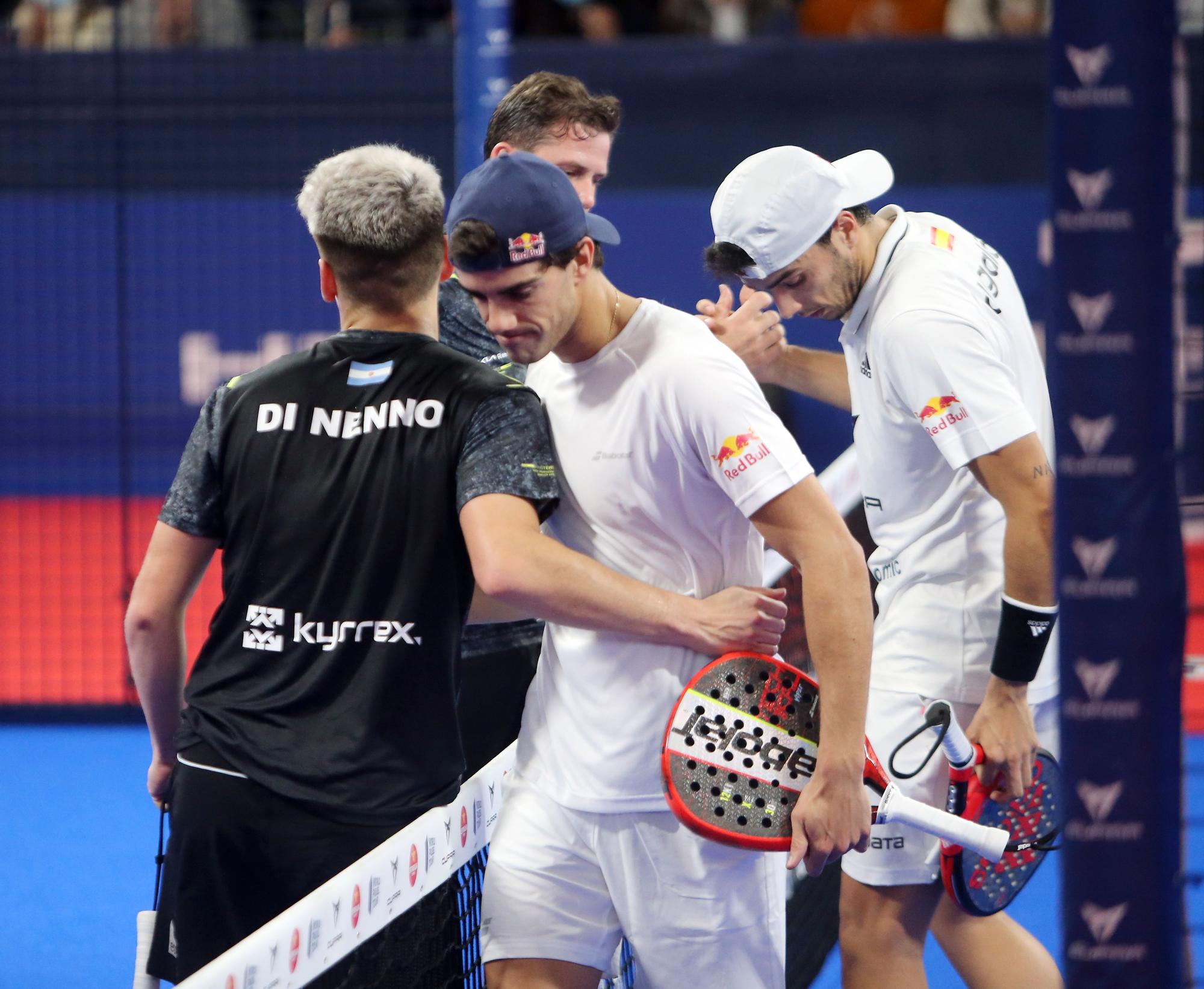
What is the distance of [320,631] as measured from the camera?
7.09 ft

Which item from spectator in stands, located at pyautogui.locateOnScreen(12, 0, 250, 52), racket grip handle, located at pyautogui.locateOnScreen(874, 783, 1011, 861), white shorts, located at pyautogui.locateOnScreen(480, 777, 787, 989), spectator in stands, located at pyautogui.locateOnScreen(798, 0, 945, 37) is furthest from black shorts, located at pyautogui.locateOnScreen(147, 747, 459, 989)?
spectator in stands, located at pyautogui.locateOnScreen(798, 0, 945, 37)

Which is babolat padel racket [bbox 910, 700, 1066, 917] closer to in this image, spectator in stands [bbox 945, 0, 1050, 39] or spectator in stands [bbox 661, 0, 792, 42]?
spectator in stands [bbox 945, 0, 1050, 39]

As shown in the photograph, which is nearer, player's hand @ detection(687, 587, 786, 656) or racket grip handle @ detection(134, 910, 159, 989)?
player's hand @ detection(687, 587, 786, 656)

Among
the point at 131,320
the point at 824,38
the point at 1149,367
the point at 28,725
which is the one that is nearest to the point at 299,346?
the point at 131,320

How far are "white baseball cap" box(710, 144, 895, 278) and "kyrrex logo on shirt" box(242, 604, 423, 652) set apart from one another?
1.01 metres

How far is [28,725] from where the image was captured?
660 cm

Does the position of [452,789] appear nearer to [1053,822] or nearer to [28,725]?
[1053,822]

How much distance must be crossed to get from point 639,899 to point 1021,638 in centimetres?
84

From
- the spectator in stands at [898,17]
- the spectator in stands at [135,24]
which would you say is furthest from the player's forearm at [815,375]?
the spectator in stands at [898,17]

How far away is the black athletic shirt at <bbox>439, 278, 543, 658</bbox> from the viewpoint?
3.02m

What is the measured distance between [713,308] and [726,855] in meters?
1.03

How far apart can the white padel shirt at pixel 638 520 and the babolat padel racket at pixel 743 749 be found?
0.10 meters

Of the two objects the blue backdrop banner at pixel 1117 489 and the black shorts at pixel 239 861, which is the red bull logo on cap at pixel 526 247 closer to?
the black shorts at pixel 239 861

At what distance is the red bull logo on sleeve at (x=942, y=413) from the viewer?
8.35ft
